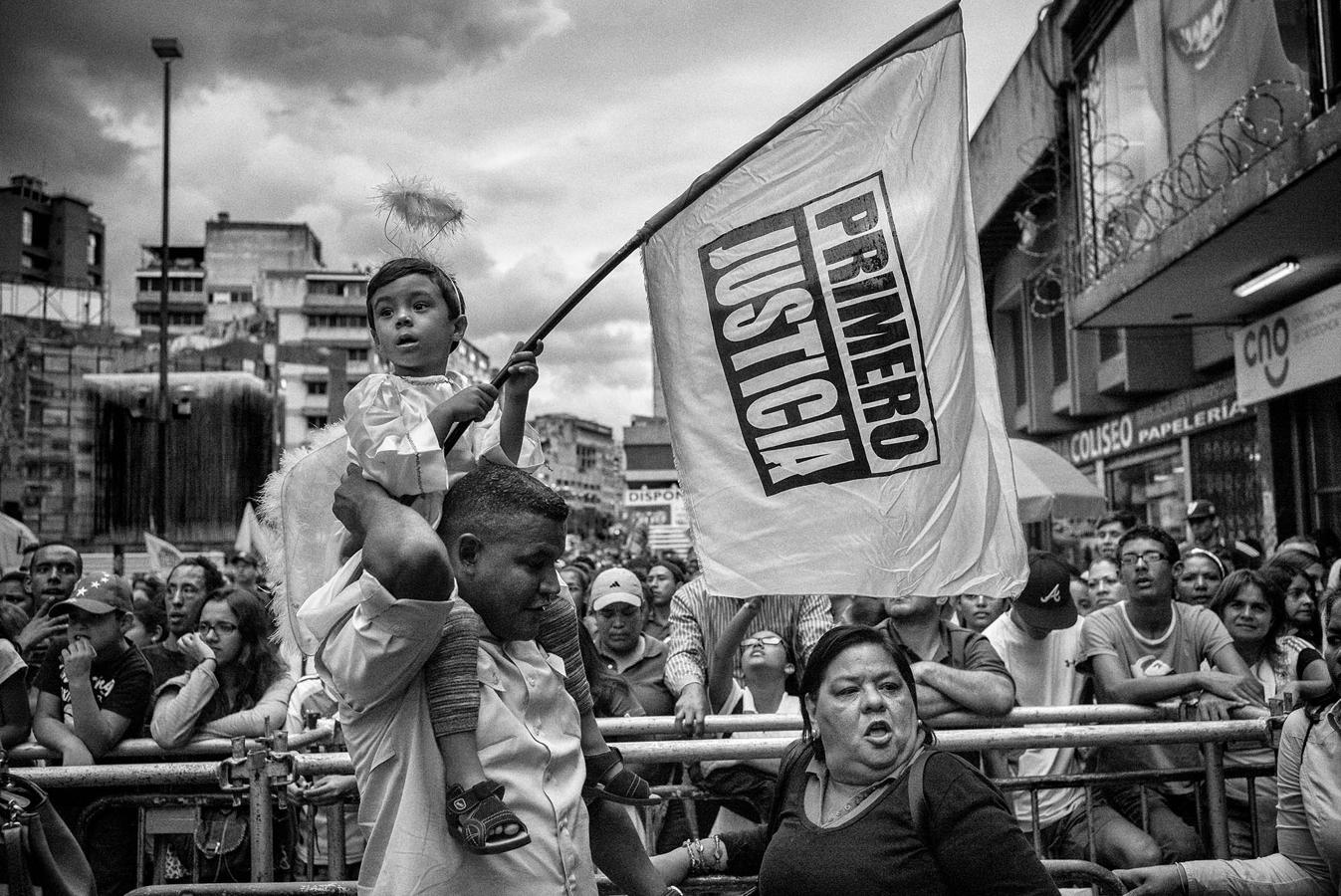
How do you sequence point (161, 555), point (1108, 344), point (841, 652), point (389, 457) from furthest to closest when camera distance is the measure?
1. point (1108, 344)
2. point (161, 555)
3. point (841, 652)
4. point (389, 457)

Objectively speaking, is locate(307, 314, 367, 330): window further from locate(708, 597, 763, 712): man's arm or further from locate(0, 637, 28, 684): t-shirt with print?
locate(708, 597, 763, 712): man's arm

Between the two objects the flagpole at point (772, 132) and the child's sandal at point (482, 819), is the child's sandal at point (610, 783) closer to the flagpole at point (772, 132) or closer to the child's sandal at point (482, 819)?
the child's sandal at point (482, 819)

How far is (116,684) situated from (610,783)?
3.70 metres

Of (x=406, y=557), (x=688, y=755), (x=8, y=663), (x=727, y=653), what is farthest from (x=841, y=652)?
(x=8, y=663)

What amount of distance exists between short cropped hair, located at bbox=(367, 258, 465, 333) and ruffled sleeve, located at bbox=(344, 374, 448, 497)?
64cm

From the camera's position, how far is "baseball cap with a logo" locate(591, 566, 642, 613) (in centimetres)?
659

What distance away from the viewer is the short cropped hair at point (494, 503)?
2.34m

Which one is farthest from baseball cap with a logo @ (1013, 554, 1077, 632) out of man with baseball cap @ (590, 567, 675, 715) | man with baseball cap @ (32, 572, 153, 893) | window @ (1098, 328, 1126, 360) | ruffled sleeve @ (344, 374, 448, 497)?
window @ (1098, 328, 1126, 360)

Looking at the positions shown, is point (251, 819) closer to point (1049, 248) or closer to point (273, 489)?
point (273, 489)

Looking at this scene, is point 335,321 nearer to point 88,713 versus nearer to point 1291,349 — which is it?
point 1291,349

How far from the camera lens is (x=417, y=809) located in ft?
7.23

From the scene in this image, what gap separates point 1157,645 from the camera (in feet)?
18.1

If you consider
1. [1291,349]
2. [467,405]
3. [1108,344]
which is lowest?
[467,405]

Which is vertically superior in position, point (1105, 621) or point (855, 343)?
point (855, 343)
